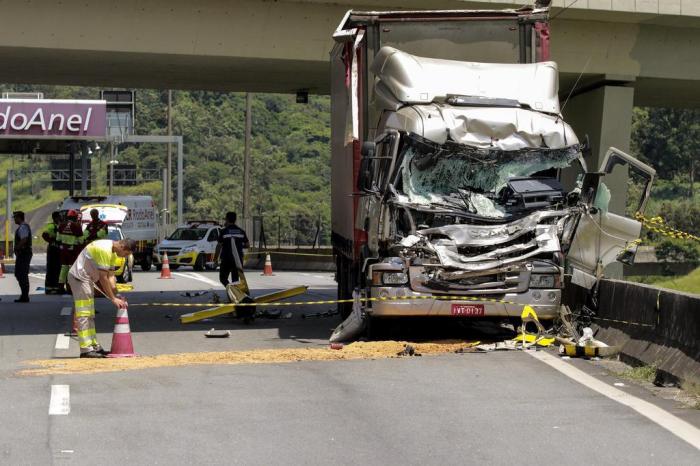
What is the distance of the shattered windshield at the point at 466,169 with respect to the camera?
14.1 m

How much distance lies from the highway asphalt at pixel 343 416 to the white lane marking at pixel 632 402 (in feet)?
0.10

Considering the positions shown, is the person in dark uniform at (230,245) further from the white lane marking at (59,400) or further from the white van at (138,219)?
the white van at (138,219)

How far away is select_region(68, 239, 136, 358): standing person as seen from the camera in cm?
1384

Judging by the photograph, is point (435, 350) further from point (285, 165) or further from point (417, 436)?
point (285, 165)

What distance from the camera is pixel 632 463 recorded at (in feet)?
25.6

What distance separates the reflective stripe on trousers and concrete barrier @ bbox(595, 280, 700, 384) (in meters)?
5.67

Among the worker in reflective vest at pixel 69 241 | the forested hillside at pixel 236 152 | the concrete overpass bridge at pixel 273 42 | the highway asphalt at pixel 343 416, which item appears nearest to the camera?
the highway asphalt at pixel 343 416

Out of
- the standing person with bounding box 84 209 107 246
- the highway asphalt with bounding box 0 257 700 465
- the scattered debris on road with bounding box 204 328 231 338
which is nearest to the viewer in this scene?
the highway asphalt with bounding box 0 257 700 465

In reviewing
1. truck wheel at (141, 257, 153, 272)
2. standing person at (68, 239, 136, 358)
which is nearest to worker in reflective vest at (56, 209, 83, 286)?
standing person at (68, 239, 136, 358)

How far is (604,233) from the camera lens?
14.1 m

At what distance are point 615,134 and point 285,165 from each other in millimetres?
84737

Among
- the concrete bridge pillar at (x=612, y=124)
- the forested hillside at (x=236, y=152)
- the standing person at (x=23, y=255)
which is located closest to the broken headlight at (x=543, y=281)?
the concrete bridge pillar at (x=612, y=124)

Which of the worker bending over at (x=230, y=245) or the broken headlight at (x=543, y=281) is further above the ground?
the broken headlight at (x=543, y=281)

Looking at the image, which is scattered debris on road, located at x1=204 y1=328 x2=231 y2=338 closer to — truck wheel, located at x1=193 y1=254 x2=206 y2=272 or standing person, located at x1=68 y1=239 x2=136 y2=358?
standing person, located at x1=68 y1=239 x2=136 y2=358
